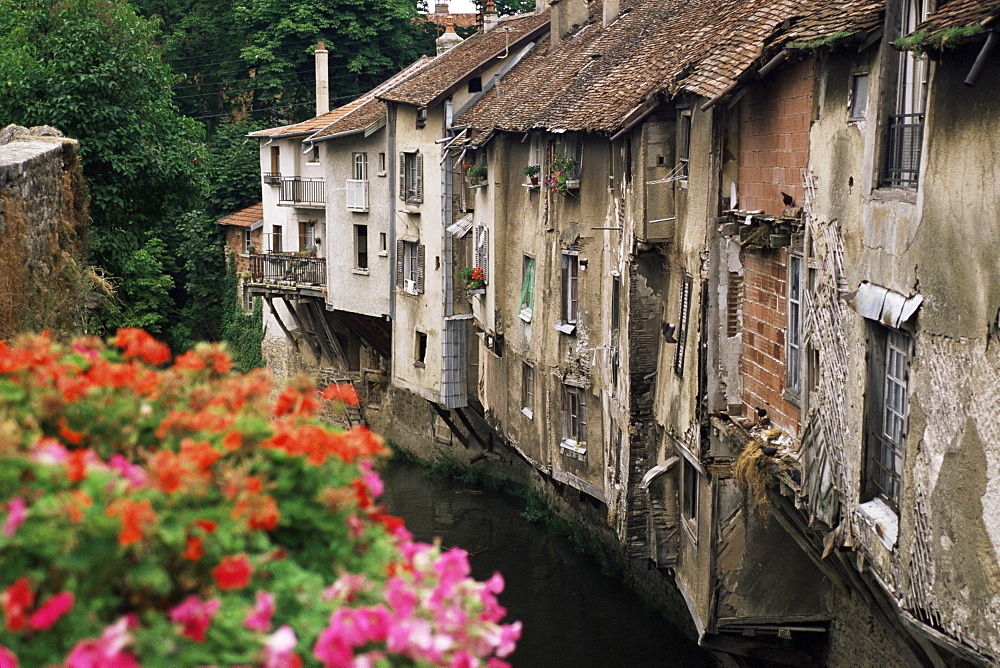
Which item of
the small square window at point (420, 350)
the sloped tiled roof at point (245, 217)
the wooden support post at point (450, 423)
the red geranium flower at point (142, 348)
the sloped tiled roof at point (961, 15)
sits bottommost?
the wooden support post at point (450, 423)

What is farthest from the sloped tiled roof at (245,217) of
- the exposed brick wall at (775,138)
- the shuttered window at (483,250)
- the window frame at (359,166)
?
the exposed brick wall at (775,138)

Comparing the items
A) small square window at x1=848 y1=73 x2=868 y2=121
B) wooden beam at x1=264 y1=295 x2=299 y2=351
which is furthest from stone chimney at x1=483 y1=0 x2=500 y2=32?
small square window at x1=848 y1=73 x2=868 y2=121

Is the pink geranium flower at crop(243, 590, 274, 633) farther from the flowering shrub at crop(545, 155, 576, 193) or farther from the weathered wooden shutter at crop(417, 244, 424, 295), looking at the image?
the weathered wooden shutter at crop(417, 244, 424, 295)

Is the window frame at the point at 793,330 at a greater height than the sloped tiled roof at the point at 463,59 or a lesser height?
lesser

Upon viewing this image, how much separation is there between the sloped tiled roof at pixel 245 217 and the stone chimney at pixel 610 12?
A: 1934 cm

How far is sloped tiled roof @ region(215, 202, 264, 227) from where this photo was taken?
42125mm

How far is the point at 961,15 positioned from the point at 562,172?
1313cm

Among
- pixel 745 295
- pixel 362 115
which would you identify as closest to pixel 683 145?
pixel 745 295

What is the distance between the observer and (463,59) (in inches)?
1223

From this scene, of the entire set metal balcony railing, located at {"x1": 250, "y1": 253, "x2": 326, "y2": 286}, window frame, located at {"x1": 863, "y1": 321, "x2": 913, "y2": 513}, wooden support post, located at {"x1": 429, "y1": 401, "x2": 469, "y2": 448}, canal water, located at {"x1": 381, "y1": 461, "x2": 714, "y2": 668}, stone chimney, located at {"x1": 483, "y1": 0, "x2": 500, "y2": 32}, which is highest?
stone chimney, located at {"x1": 483, "y1": 0, "x2": 500, "y2": 32}

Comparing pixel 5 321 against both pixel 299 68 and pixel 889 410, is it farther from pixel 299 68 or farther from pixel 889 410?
pixel 299 68

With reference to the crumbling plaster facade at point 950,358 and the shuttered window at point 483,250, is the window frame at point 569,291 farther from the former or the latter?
the crumbling plaster facade at point 950,358

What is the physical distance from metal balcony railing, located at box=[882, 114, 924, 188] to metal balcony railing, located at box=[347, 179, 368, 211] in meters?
25.9

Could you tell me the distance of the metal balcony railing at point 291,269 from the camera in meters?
37.6
